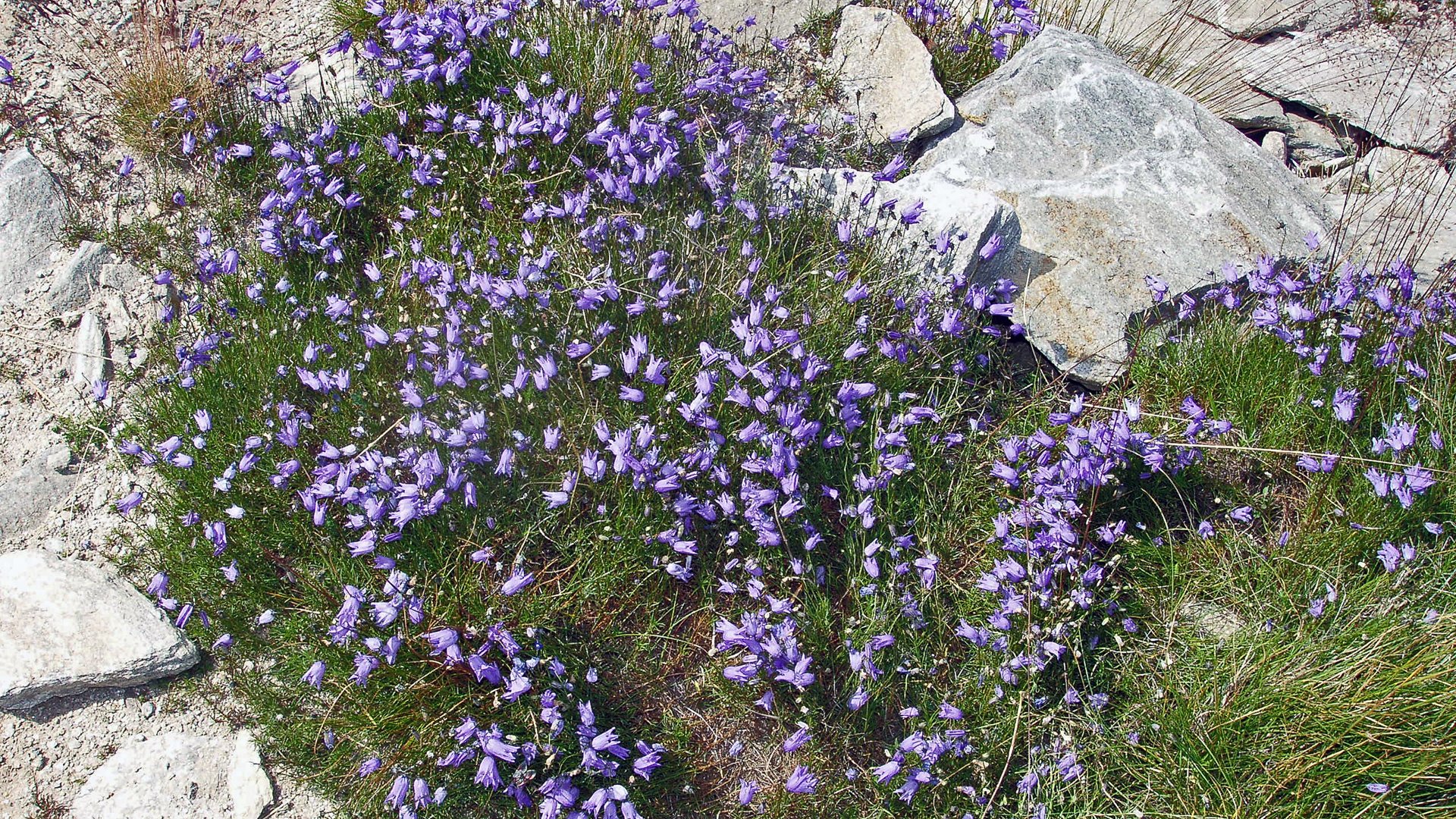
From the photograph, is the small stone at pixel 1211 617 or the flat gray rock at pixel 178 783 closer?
the flat gray rock at pixel 178 783

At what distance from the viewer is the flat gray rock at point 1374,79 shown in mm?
6078

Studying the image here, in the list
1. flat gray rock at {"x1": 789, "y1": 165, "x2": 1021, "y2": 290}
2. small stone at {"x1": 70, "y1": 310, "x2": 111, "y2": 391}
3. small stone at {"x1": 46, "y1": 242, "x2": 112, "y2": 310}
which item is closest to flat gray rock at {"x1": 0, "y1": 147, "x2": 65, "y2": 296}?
small stone at {"x1": 46, "y1": 242, "x2": 112, "y2": 310}

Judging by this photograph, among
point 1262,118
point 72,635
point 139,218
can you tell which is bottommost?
point 72,635

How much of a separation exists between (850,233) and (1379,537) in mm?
2440

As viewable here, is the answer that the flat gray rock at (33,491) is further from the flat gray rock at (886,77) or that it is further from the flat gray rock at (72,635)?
the flat gray rock at (886,77)

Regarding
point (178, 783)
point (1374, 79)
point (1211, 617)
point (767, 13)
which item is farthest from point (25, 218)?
point (1374, 79)

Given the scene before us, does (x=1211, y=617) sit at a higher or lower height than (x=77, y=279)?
lower

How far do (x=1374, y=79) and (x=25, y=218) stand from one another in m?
8.07

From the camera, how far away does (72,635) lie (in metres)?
3.33

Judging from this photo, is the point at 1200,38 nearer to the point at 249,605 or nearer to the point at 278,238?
the point at 278,238

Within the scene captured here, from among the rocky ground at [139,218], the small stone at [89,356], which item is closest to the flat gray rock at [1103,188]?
the rocky ground at [139,218]

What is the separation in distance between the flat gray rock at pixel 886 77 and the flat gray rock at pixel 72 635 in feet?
13.6

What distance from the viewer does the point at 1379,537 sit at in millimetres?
3555

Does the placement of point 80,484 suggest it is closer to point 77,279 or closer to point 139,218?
point 77,279
